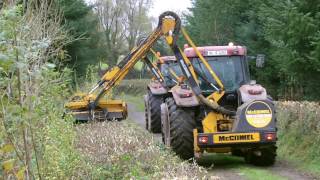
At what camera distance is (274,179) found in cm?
1023

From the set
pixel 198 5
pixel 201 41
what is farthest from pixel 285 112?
pixel 198 5

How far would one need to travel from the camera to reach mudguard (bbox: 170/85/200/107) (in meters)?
11.0

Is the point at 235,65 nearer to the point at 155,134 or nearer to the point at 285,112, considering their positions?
the point at 285,112

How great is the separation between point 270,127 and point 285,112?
5.13m

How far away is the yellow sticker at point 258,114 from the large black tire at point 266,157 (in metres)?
0.83

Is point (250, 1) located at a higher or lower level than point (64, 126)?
higher

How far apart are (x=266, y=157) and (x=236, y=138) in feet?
4.18

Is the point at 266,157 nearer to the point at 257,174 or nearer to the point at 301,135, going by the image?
the point at 257,174

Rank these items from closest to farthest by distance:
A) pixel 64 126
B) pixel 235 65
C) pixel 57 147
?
pixel 57 147 → pixel 64 126 → pixel 235 65

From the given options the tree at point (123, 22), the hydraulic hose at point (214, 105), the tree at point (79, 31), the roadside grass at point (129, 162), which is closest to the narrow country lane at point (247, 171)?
the hydraulic hose at point (214, 105)

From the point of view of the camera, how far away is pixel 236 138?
415 inches

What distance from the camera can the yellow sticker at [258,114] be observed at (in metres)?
10.6

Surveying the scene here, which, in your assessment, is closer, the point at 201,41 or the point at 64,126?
the point at 64,126

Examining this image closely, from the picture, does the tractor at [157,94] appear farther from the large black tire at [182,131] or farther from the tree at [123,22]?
the tree at [123,22]
